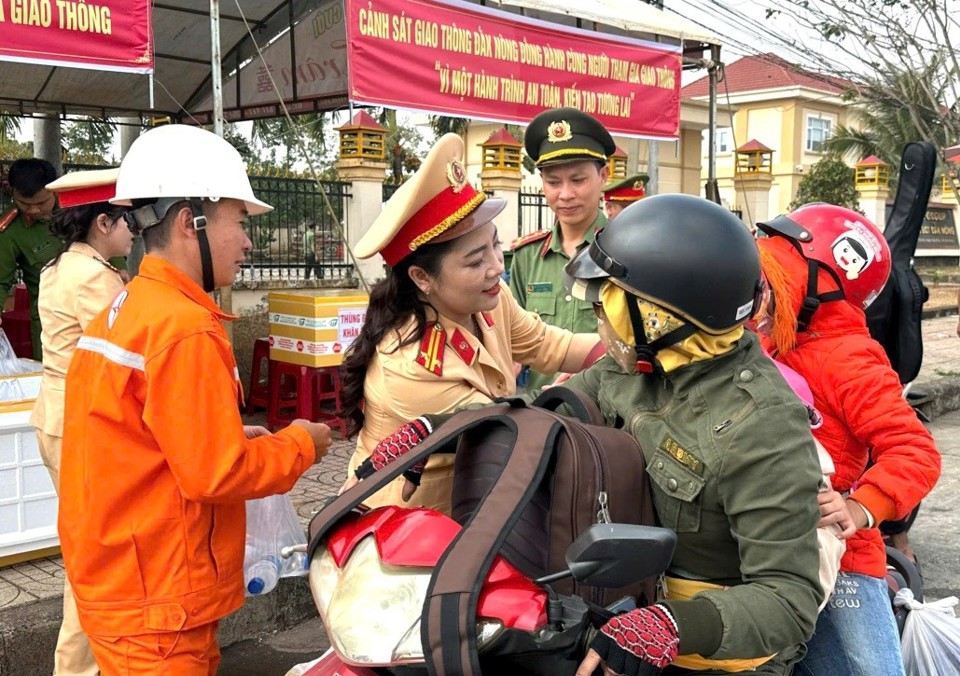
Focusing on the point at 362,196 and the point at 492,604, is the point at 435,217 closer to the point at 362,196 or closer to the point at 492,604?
the point at 492,604

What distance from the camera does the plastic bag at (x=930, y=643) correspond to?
243 centimetres

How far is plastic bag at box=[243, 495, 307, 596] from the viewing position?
2.60 m

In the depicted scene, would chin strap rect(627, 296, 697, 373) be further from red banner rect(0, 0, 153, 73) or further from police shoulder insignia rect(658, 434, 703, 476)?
red banner rect(0, 0, 153, 73)

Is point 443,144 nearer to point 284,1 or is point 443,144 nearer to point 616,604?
point 616,604

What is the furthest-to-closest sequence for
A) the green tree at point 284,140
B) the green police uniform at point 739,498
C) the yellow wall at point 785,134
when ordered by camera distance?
the yellow wall at point 785,134 → the green tree at point 284,140 → the green police uniform at point 739,498

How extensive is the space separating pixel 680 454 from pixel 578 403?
0.27 metres

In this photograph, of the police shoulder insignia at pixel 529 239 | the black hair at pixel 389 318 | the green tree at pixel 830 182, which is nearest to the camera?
the black hair at pixel 389 318

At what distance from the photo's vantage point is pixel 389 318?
2271 millimetres


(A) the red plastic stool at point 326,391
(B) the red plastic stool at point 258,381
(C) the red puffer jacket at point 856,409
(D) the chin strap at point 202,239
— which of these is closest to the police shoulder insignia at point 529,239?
(C) the red puffer jacket at point 856,409

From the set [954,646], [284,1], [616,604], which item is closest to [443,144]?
[616,604]

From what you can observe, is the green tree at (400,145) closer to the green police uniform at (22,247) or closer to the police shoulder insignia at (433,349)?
the green police uniform at (22,247)

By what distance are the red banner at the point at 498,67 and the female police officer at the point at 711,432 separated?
4164 mm

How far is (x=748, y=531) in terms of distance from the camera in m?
1.48

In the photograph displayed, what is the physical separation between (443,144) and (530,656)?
48.9 inches
